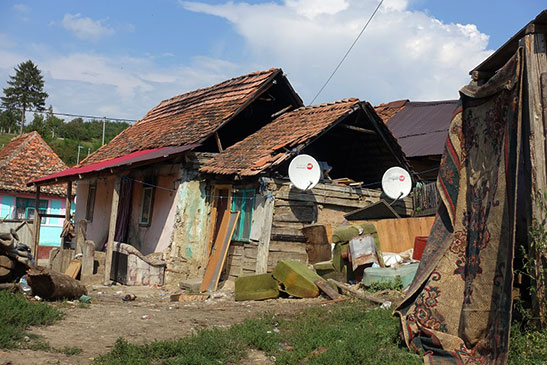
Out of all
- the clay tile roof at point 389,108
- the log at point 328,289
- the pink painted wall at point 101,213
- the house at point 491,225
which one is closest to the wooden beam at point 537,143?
the house at point 491,225

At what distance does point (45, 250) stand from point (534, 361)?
22.0m

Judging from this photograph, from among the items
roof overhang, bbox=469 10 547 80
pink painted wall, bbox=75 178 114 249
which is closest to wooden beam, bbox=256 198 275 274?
roof overhang, bbox=469 10 547 80

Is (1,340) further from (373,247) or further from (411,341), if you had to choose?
(373,247)

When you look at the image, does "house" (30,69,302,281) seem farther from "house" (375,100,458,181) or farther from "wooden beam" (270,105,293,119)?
"house" (375,100,458,181)

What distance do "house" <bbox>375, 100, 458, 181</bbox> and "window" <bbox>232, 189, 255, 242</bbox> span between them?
4.89 metres

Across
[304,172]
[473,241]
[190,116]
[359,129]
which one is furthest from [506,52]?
[190,116]

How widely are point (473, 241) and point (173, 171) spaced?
922 centimetres

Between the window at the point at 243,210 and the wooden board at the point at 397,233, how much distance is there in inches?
107

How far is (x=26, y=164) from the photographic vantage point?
2414 cm

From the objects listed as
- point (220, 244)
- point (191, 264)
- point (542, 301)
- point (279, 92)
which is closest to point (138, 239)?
point (191, 264)

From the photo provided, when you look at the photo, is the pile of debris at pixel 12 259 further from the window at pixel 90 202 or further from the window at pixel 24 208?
the window at pixel 24 208

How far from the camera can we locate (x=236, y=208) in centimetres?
1189

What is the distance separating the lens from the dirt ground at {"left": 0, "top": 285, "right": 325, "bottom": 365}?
5.20 meters

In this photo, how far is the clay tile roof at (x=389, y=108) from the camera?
1941cm
